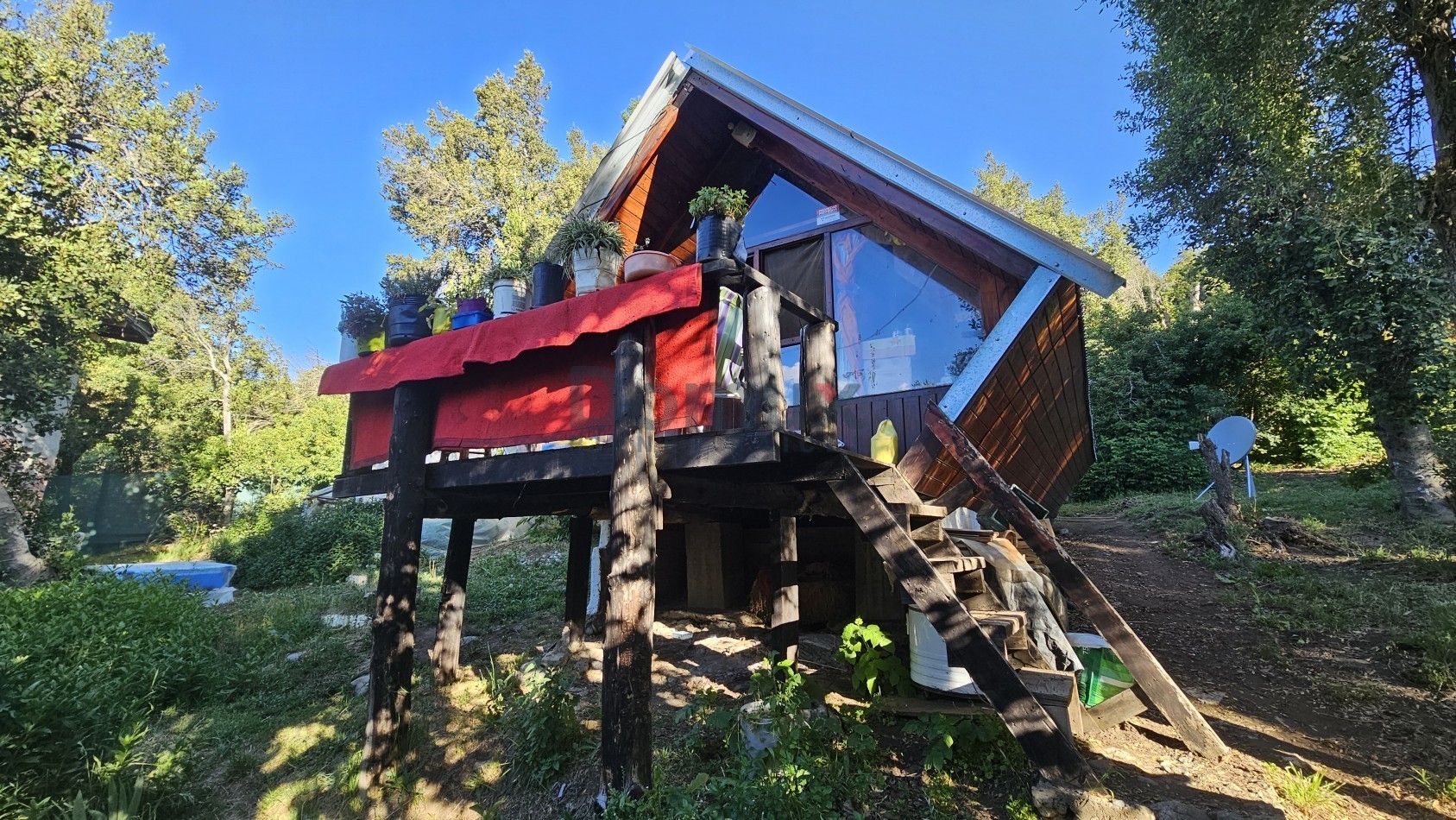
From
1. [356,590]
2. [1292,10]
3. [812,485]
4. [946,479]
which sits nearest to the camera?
[812,485]

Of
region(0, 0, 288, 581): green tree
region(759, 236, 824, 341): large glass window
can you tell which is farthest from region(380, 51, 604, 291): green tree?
region(759, 236, 824, 341): large glass window

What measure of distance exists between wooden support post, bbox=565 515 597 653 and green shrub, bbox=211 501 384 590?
23.9 feet

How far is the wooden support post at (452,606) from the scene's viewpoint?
5555 millimetres

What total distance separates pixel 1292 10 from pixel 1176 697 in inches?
202

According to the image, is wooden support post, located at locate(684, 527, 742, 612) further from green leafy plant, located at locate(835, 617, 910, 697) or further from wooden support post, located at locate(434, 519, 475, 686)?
green leafy plant, located at locate(835, 617, 910, 697)

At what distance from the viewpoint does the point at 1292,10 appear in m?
4.79

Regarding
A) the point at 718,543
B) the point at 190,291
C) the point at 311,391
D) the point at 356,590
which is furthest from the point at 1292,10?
the point at 311,391

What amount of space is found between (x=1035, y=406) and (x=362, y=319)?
6401 millimetres

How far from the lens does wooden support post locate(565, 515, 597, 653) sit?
20.4 ft

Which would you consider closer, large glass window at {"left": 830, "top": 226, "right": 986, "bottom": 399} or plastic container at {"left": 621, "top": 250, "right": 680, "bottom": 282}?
plastic container at {"left": 621, "top": 250, "right": 680, "bottom": 282}

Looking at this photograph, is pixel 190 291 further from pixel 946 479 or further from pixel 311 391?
pixel 946 479

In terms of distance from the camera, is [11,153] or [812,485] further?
[11,153]

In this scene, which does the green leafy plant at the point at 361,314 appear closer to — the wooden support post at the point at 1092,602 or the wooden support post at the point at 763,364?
the wooden support post at the point at 763,364

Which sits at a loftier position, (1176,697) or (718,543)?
(718,543)
